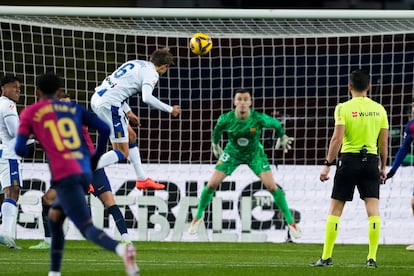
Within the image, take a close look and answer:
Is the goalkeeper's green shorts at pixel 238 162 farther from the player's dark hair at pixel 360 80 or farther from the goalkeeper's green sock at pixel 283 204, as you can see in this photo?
the player's dark hair at pixel 360 80

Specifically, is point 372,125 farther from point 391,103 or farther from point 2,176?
point 391,103

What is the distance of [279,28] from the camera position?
16781mm

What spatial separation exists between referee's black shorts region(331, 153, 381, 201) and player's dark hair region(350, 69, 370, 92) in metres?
0.72

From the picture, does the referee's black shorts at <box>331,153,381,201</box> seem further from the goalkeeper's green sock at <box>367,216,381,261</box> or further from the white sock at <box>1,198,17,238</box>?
the white sock at <box>1,198,17,238</box>

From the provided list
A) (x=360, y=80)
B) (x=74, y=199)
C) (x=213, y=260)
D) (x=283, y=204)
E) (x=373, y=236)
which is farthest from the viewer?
(x=283, y=204)

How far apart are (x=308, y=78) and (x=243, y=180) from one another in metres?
2.81

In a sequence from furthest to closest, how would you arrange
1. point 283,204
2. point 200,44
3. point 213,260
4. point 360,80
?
1. point 283,204
2. point 200,44
3. point 213,260
4. point 360,80

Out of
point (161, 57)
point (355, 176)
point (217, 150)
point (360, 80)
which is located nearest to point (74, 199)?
point (355, 176)

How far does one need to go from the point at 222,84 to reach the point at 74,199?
36.1 ft

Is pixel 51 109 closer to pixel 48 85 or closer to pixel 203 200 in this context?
pixel 48 85

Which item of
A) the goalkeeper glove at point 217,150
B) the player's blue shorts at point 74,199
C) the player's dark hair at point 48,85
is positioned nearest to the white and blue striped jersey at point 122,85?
the goalkeeper glove at point 217,150

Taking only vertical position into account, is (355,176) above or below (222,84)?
below

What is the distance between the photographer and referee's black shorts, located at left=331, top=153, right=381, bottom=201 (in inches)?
441

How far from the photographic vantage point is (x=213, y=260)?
12.3 meters
